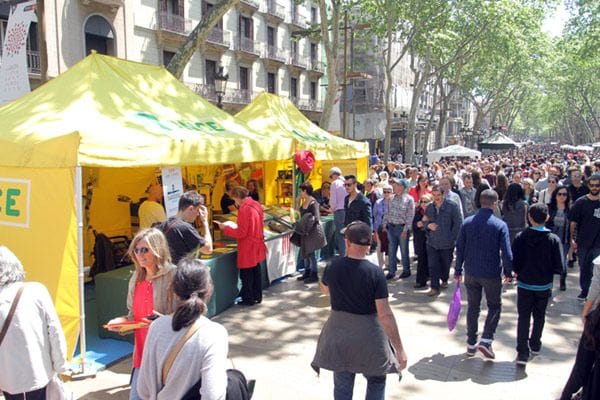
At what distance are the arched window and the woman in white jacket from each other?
19.1m

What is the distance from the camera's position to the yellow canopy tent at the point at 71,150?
4754mm

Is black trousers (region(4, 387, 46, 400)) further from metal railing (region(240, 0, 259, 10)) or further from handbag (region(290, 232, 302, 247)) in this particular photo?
metal railing (region(240, 0, 259, 10))

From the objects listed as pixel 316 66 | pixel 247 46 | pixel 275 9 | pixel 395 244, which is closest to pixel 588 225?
pixel 395 244

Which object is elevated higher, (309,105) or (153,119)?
(309,105)

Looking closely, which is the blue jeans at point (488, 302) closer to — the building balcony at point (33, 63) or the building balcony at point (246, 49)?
the building balcony at point (33, 63)

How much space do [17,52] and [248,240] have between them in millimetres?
4258

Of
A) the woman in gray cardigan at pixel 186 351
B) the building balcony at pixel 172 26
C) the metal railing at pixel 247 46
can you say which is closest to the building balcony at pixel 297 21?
the metal railing at pixel 247 46

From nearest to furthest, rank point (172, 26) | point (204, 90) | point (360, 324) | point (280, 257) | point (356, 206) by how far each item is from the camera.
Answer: point (360, 324), point (356, 206), point (280, 257), point (172, 26), point (204, 90)

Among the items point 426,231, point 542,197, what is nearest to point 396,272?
point 426,231

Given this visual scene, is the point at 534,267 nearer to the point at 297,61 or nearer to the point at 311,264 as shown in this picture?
the point at 311,264

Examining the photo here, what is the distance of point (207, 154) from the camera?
6.14 m

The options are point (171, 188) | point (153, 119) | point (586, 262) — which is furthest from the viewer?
point (586, 262)

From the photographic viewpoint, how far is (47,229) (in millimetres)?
4914

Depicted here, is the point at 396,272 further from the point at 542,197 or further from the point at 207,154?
the point at 207,154
